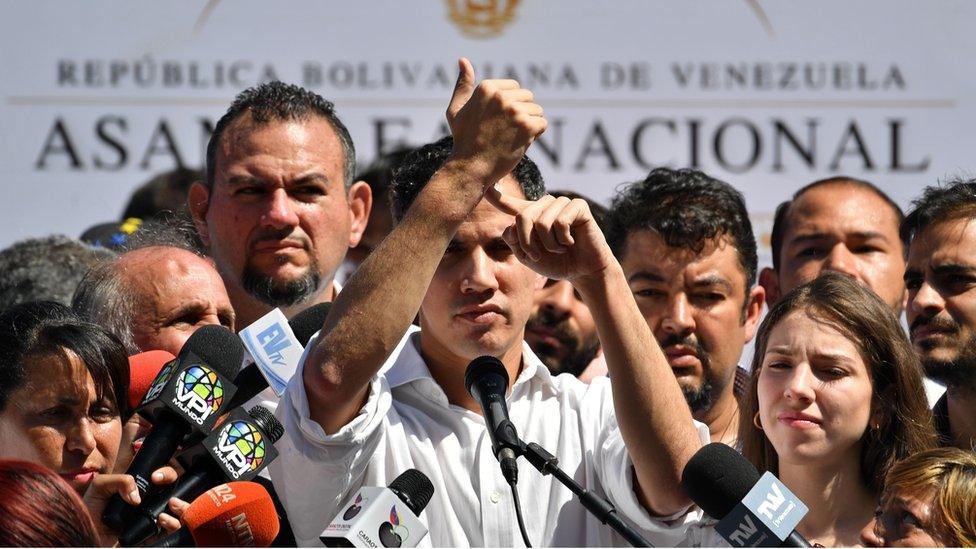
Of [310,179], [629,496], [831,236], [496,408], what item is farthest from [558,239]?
[831,236]

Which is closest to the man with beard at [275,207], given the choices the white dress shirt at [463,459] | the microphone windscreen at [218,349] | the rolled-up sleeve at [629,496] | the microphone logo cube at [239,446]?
the white dress shirt at [463,459]

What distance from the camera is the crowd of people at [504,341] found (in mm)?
3094

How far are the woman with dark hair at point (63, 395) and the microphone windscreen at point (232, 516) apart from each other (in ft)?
1.85

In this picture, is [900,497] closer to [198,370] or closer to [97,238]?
[198,370]

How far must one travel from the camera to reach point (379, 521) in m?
2.76

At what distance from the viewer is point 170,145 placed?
635 cm

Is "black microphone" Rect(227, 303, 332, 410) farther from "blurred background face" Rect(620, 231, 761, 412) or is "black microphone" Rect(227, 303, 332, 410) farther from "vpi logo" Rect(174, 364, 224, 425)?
"blurred background face" Rect(620, 231, 761, 412)

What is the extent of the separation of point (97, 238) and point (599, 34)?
2172mm

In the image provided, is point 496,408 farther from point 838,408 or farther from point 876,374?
point 876,374

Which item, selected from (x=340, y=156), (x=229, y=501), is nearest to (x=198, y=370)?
(x=229, y=501)

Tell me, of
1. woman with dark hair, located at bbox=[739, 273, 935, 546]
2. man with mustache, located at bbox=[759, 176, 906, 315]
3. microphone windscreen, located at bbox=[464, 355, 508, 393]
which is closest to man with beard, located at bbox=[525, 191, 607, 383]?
man with mustache, located at bbox=[759, 176, 906, 315]

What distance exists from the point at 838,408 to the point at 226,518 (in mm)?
1495

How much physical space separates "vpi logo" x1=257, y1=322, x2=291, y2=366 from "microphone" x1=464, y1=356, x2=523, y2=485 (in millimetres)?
507

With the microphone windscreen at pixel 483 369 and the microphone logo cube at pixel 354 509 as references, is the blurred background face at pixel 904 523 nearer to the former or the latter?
the microphone windscreen at pixel 483 369
